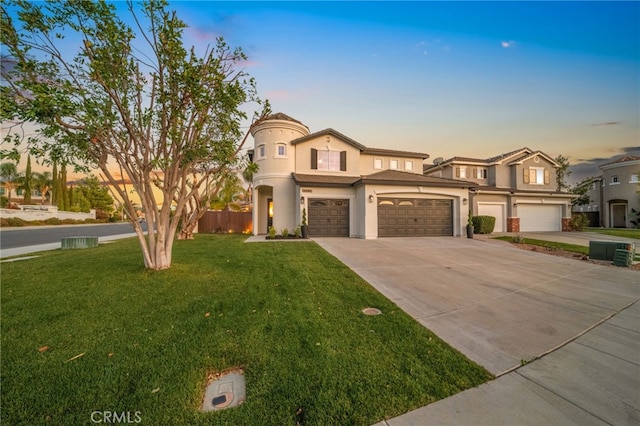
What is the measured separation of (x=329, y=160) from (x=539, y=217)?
62.0 ft

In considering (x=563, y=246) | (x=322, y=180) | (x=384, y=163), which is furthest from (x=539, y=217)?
(x=322, y=180)

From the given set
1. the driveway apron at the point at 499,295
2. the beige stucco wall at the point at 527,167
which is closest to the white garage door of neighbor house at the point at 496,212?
the beige stucco wall at the point at 527,167

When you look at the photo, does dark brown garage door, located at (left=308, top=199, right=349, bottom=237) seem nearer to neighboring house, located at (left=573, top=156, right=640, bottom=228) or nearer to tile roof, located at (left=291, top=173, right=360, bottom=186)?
tile roof, located at (left=291, top=173, right=360, bottom=186)

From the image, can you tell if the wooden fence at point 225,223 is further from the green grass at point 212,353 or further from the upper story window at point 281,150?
the green grass at point 212,353

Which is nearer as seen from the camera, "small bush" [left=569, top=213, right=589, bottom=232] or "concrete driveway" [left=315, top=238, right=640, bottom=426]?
"concrete driveway" [left=315, top=238, right=640, bottom=426]

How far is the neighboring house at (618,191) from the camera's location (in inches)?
953

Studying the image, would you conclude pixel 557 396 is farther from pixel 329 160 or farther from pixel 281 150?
pixel 281 150

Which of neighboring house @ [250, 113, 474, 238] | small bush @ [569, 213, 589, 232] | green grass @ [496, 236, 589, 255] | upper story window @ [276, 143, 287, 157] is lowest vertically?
green grass @ [496, 236, 589, 255]

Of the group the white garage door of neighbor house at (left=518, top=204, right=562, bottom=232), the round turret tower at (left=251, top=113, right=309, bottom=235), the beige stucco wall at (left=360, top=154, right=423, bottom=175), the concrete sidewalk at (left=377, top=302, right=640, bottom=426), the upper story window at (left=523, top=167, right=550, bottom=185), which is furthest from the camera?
the upper story window at (left=523, top=167, right=550, bottom=185)

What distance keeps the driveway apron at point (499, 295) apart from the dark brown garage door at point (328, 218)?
5380 mm

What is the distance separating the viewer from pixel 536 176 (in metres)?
21.8

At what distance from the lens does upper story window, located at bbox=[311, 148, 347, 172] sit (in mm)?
16422

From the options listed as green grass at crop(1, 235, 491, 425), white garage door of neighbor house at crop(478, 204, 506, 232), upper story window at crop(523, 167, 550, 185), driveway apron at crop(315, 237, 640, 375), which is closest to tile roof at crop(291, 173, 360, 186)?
driveway apron at crop(315, 237, 640, 375)

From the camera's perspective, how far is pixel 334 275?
6395 mm
